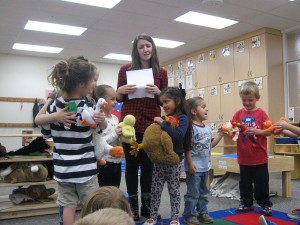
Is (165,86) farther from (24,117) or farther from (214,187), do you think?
(24,117)

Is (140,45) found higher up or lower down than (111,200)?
A: higher up

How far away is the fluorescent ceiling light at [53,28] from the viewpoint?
562 centimetres

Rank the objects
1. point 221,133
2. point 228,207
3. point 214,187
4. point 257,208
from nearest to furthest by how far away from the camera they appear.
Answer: point 221,133 < point 257,208 < point 228,207 < point 214,187

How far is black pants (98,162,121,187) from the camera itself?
7.24 ft

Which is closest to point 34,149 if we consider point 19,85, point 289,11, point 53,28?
point 53,28

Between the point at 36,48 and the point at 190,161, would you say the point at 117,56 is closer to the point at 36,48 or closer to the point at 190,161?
the point at 36,48

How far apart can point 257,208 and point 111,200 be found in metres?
2.04

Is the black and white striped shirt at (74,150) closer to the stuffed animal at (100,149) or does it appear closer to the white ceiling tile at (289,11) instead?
the stuffed animal at (100,149)

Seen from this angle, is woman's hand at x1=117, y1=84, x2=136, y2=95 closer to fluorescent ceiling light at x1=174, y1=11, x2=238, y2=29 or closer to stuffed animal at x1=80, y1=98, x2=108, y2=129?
stuffed animal at x1=80, y1=98, x2=108, y2=129

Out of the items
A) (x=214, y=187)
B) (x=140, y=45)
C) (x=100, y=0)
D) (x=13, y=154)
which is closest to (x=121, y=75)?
(x=140, y=45)

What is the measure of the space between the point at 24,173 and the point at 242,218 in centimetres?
186

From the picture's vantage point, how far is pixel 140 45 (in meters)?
2.22

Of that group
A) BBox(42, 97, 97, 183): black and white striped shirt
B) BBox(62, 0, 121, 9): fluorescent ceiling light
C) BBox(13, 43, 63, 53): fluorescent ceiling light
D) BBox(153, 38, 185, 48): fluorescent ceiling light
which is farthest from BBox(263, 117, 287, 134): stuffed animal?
BBox(13, 43, 63, 53): fluorescent ceiling light

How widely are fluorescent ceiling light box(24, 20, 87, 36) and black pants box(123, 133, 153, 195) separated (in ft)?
13.7
